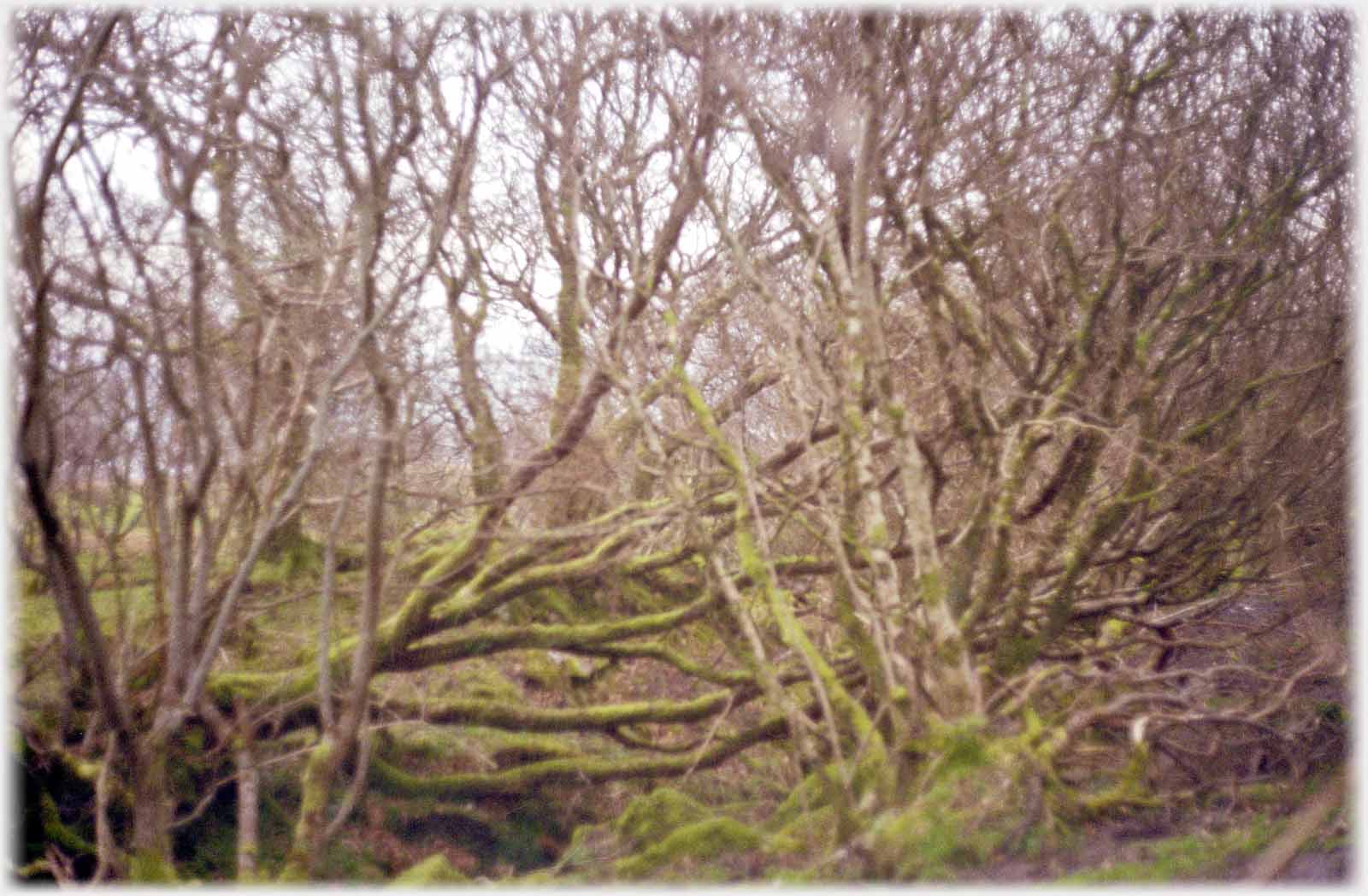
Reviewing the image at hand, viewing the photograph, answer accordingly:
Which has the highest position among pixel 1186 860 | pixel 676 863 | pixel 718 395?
pixel 718 395

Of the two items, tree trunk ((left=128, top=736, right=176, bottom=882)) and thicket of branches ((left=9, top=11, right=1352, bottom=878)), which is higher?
thicket of branches ((left=9, top=11, right=1352, bottom=878))

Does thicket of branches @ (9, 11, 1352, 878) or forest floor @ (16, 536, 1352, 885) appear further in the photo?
thicket of branches @ (9, 11, 1352, 878)

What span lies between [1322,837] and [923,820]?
1611 mm

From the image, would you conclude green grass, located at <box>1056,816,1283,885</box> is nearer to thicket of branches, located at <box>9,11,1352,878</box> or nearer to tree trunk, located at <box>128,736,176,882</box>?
thicket of branches, located at <box>9,11,1352,878</box>

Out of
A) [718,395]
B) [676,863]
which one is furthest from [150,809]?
[718,395]

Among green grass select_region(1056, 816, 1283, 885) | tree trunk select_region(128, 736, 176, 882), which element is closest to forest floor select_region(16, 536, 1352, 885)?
green grass select_region(1056, 816, 1283, 885)

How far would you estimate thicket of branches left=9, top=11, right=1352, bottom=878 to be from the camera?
5199mm

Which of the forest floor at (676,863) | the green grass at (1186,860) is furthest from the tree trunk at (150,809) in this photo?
the green grass at (1186,860)

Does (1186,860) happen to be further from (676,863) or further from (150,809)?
(150,809)

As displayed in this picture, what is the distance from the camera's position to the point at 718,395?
8.08 meters

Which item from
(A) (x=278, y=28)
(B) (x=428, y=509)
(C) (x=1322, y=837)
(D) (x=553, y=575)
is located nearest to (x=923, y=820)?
(C) (x=1322, y=837)

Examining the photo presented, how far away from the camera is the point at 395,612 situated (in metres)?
7.12

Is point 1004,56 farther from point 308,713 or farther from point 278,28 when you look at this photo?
point 308,713

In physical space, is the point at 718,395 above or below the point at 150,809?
above
